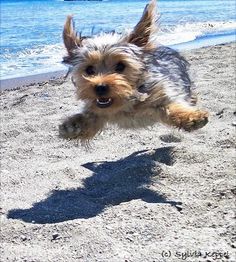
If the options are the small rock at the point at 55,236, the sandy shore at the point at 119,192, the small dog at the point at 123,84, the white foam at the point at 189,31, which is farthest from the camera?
the white foam at the point at 189,31

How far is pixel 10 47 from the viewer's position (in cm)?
1240

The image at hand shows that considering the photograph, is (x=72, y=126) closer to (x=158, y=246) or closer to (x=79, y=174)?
(x=79, y=174)

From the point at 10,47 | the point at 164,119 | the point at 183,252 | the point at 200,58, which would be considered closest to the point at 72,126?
the point at 164,119

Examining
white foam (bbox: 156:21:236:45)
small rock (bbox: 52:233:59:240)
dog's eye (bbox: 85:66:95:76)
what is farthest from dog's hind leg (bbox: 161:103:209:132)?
white foam (bbox: 156:21:236:45)

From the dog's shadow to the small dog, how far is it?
333 mm

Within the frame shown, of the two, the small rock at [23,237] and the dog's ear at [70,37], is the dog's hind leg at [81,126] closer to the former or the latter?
the dog's ear at [70,37]

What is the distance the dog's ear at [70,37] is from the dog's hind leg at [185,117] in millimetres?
921

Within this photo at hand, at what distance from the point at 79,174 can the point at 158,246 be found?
1.58 meters

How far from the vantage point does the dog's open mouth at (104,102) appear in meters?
4.01

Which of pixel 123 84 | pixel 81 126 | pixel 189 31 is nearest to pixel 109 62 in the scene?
pixel 123 84

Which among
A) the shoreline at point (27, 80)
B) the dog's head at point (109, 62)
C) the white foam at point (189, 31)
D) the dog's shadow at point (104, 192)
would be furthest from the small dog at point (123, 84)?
the white foam at point (189, 31)

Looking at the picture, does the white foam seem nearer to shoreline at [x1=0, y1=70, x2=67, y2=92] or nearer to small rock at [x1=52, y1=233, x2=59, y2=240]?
shoreline at [x1=0, y1=70, x2=67, y2=92]

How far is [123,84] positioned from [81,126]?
54cm

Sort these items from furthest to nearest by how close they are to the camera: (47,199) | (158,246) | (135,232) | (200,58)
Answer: (200,58), (47,199), (135,232), (158,246)
